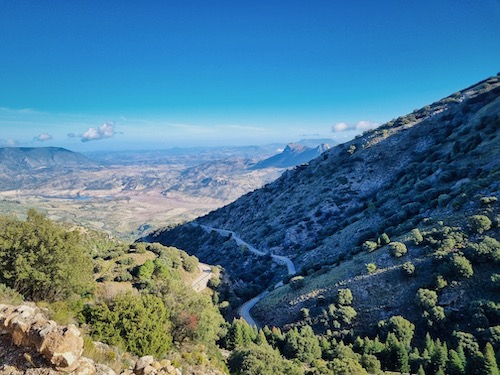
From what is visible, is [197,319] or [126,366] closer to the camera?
[126,366]

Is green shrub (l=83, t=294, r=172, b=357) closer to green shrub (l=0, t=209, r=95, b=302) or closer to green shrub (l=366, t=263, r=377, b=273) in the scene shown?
green shrub (l=0, t=209, r=95, b=302)

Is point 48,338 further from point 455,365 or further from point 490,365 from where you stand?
point 490,365

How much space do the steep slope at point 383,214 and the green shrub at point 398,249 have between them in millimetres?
523

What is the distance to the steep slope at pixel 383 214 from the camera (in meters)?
36.3

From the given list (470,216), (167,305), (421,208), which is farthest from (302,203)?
(167,305)

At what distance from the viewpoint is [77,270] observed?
77.8 ft

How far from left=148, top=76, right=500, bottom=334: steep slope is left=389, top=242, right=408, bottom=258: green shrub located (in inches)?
20.6

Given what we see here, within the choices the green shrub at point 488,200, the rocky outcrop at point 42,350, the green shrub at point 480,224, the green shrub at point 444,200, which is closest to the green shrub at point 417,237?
the green shrub at point 480,224

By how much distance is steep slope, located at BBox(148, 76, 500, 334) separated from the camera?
36344mm

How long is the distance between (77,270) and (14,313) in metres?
12.0

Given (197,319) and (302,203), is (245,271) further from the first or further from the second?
(197,319)

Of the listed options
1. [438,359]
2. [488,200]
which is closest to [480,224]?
[488,200]

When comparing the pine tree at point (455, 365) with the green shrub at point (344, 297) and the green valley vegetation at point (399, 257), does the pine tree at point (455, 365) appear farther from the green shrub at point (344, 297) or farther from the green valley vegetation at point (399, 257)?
the green shrub at point (344, 297)

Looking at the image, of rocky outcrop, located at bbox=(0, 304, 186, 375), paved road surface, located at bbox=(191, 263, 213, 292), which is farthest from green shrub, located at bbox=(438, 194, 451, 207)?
rocky outcrop, located at bbox=(0, 304, 186, 375)
